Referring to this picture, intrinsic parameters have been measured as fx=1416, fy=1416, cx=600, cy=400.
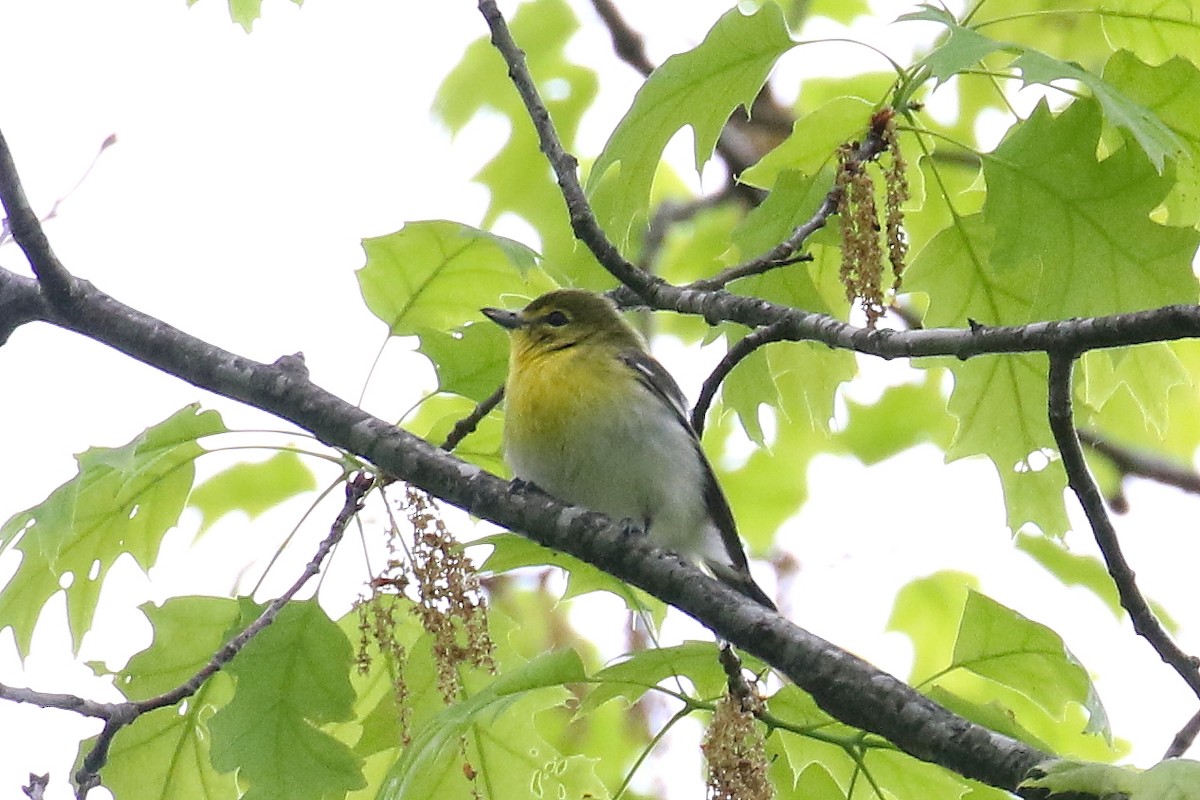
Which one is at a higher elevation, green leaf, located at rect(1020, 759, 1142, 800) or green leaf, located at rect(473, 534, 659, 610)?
green leaf, located at rect(473, 534, 659, 610)

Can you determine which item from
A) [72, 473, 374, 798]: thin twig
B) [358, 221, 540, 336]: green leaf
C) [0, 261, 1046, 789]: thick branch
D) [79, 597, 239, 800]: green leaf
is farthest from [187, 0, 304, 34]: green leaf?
[79, 597, 239, 800]: green leaf

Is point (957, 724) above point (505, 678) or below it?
below

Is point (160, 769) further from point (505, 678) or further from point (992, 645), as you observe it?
point (992, 645)

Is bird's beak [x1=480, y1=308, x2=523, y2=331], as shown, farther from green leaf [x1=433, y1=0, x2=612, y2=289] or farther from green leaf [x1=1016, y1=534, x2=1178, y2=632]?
green leaf [x1=1016, y1=534, x2=1178, y2=632]

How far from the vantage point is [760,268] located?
140 inches

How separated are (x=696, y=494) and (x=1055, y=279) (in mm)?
1602

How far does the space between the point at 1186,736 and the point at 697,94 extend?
1.80 meters

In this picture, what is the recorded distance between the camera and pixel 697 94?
3.39m

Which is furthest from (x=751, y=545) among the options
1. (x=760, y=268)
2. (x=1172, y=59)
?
(x=1172, y=59)

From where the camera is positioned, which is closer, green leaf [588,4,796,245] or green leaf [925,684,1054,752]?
green leaf [925,684,1054,752]

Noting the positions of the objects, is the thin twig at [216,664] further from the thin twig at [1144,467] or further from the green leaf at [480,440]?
the thin twig at [1144,467]

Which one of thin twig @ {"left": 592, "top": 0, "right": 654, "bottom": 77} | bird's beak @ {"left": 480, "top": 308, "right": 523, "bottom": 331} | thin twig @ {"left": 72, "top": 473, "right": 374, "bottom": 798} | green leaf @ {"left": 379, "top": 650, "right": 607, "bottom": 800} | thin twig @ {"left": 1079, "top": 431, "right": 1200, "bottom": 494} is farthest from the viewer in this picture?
thin twig @ {"left": 592, "top": 0, "right": 654, "bottom": 77}

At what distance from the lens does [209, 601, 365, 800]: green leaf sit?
3.35 m

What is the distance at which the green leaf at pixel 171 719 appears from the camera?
11.6 feet
